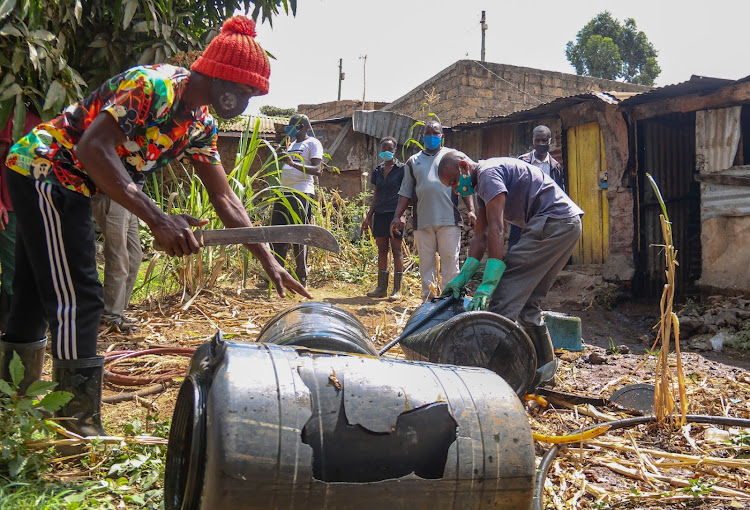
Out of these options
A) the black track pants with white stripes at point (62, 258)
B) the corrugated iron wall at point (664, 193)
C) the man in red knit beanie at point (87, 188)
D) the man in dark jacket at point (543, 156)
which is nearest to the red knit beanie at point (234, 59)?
the man in red knit beanie at point (87, 188)

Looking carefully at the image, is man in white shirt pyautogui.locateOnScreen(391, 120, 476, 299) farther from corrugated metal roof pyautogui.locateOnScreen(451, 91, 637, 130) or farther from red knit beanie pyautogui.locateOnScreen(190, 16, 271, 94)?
red knit beanie pyautogui.locateOnScreen(190, 16, 271, 94)

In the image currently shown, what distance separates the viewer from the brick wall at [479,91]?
12.9m

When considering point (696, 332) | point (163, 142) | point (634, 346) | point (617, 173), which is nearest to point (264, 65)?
point (163, 142)

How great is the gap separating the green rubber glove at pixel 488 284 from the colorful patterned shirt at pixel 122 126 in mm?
1956

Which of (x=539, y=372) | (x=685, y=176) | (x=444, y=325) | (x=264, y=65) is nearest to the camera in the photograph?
(x=264, y=65)

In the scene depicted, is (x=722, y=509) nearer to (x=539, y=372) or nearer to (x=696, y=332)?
(x=539, y=372)

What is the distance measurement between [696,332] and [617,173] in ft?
9.90

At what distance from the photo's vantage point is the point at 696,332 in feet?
21.0

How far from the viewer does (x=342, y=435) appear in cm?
165

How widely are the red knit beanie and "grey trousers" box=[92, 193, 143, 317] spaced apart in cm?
216

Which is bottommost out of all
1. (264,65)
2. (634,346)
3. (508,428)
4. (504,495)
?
(634,346)

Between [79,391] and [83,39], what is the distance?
3.39m

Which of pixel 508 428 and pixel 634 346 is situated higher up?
pixel 508 428

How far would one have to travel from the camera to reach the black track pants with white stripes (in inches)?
93.2
